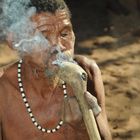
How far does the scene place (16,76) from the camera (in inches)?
89.3

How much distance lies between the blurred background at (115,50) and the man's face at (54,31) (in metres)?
2.26

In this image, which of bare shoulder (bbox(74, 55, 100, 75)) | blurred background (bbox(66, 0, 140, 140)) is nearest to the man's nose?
bare shoulder (bbox(74, 55, 100, 75))

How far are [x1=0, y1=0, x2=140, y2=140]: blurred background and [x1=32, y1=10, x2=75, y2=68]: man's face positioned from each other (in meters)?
2.26

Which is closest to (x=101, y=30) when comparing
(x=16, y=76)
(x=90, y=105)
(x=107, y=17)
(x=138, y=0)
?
(x=107, y=17)

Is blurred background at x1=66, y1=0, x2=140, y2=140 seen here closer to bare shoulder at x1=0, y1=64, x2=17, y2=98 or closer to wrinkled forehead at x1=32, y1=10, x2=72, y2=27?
bare shoulder at x1=0, y1=64, x2=17, y2=98

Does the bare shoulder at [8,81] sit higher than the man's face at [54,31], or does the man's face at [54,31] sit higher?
the man's face at [54,31]

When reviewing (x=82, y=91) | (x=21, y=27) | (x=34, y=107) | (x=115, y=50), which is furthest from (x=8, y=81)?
(x=115, y=50)

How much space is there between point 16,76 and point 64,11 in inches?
16.8

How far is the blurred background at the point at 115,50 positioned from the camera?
437 centimetres

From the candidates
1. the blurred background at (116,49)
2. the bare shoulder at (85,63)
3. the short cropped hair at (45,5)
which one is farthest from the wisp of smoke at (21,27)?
the blurred background at (116,49)

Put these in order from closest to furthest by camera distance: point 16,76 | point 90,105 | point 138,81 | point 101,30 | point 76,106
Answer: point 90,105 → point 76,106 → point 16,76 → point 138,81 → point 101,30

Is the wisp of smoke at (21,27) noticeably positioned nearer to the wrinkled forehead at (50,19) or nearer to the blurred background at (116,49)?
the wrinkled forehead at (50,19)

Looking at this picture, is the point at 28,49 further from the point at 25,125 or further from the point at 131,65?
the point at 131,65

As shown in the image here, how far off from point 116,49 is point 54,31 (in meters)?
3.60
